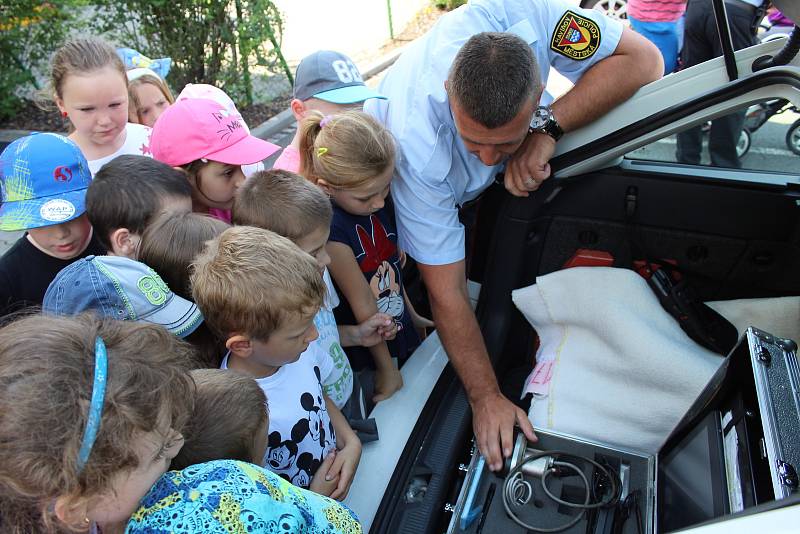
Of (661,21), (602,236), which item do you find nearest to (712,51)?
(661,21)

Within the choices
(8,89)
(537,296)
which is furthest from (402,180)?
(8,89)

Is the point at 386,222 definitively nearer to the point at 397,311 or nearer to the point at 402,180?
the point at 402,180

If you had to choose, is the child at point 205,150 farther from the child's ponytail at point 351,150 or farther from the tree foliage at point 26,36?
the tree foliage at point 26,36

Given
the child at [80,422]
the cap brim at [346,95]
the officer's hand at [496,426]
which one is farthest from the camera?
the cap brim at [346,95]

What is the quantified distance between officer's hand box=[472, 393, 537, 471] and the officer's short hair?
0.73 m

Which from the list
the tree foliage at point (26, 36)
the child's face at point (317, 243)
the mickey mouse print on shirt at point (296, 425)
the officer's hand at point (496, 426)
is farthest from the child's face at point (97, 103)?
the tree foliage at point (26, 36)

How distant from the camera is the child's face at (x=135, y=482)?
30.4 inches

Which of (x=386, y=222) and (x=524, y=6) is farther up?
(x=524, y=6)

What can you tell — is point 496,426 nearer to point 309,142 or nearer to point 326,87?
point 309,142

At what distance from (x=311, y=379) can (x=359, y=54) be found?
673 cm

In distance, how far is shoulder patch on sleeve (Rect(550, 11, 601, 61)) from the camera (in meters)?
1.88

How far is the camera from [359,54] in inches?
295

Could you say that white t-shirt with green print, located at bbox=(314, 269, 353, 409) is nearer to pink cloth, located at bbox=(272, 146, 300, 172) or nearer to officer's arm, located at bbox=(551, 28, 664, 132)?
pink cloth, located at bbox=(272, 146, 300, 172)

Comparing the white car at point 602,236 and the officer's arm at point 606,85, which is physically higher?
the officer's arm at point 606,85
